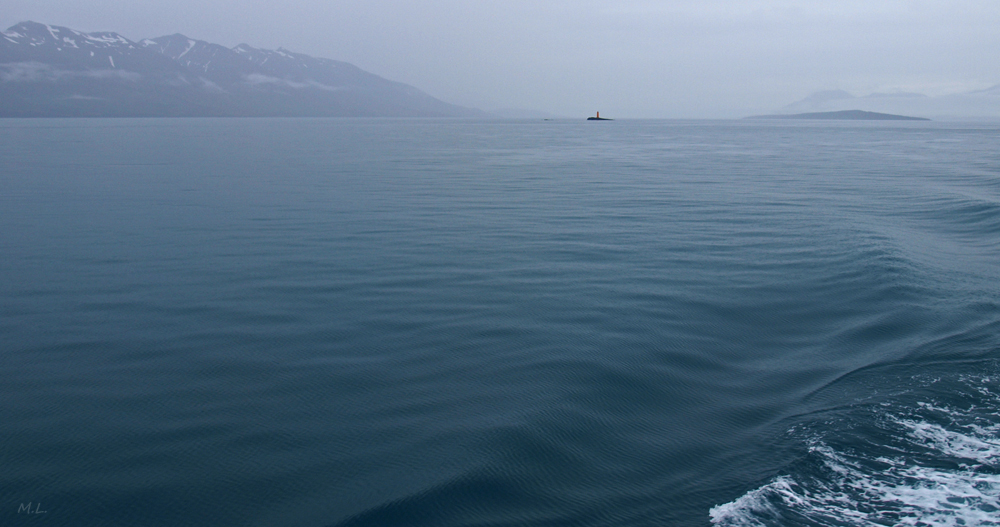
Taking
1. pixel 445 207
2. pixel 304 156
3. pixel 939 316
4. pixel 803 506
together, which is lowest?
pixel 803 506

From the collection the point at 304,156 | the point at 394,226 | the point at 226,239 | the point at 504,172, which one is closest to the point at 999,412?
the point at 394,226

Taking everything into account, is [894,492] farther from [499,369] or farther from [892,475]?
[499,369]

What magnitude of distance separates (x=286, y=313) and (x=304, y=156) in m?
42.5

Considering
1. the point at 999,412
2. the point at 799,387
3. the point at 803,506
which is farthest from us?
the point at 799,387

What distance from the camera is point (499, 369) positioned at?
11102 millimetres

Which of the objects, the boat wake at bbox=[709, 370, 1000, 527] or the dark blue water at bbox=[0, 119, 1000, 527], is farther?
the dark blue water at bbox=[0, 119, 1000, 527]

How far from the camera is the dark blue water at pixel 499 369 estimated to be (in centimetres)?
760

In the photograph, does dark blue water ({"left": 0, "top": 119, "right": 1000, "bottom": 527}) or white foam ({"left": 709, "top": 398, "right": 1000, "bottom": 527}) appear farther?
dark blue water ({"left": 0, "top": 119, "right": 1000, "bottom": 527})

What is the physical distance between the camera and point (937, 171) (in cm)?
4003

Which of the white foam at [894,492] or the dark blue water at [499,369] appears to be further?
the dark blue water at [499,369]

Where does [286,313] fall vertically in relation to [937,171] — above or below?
below

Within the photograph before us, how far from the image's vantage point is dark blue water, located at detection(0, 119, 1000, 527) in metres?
7.60

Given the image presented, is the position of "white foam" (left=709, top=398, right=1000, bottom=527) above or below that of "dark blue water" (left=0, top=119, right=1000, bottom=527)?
below

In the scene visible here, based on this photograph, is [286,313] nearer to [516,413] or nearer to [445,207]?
[516,413]
